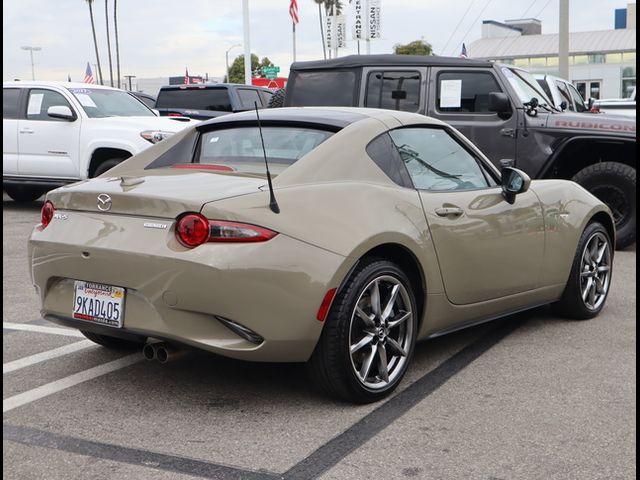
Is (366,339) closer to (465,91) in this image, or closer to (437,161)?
(437,161)

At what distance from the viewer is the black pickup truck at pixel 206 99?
17.5m

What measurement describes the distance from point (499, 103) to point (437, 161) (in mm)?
4748

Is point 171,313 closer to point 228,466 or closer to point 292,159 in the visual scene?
point 228,466

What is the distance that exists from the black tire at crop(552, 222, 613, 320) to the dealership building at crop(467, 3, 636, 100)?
5327 cm

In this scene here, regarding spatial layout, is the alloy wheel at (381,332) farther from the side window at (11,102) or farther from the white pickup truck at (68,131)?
the side window at (11,102)

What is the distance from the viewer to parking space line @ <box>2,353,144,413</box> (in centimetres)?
430

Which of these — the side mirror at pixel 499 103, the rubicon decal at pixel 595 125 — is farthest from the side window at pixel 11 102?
the rubicon decal at pixel 595 125

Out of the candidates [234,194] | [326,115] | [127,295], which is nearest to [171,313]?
→ [127,295]

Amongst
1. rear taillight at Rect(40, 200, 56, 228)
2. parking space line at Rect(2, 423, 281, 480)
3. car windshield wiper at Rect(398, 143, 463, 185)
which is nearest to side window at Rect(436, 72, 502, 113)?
car windshield wiper at Rect(398, 143, 463, 185)

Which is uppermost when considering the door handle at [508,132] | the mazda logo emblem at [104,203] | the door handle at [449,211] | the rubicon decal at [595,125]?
the rubicon decal at [595,125]

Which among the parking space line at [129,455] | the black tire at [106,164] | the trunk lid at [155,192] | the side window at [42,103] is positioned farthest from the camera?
the side window at [42,103]

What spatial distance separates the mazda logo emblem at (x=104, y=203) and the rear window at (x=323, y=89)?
579 cm

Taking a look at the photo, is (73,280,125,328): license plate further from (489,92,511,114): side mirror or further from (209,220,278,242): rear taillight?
(489,92,511,114): side mirror

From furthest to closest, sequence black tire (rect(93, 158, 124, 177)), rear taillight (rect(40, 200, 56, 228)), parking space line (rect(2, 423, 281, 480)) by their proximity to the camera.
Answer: black tire (rect(93, 158, 124, 177)), rear taillight (rect(40, 200, 56, 228)), parking space line (rect(2, 423, 281, 480))
